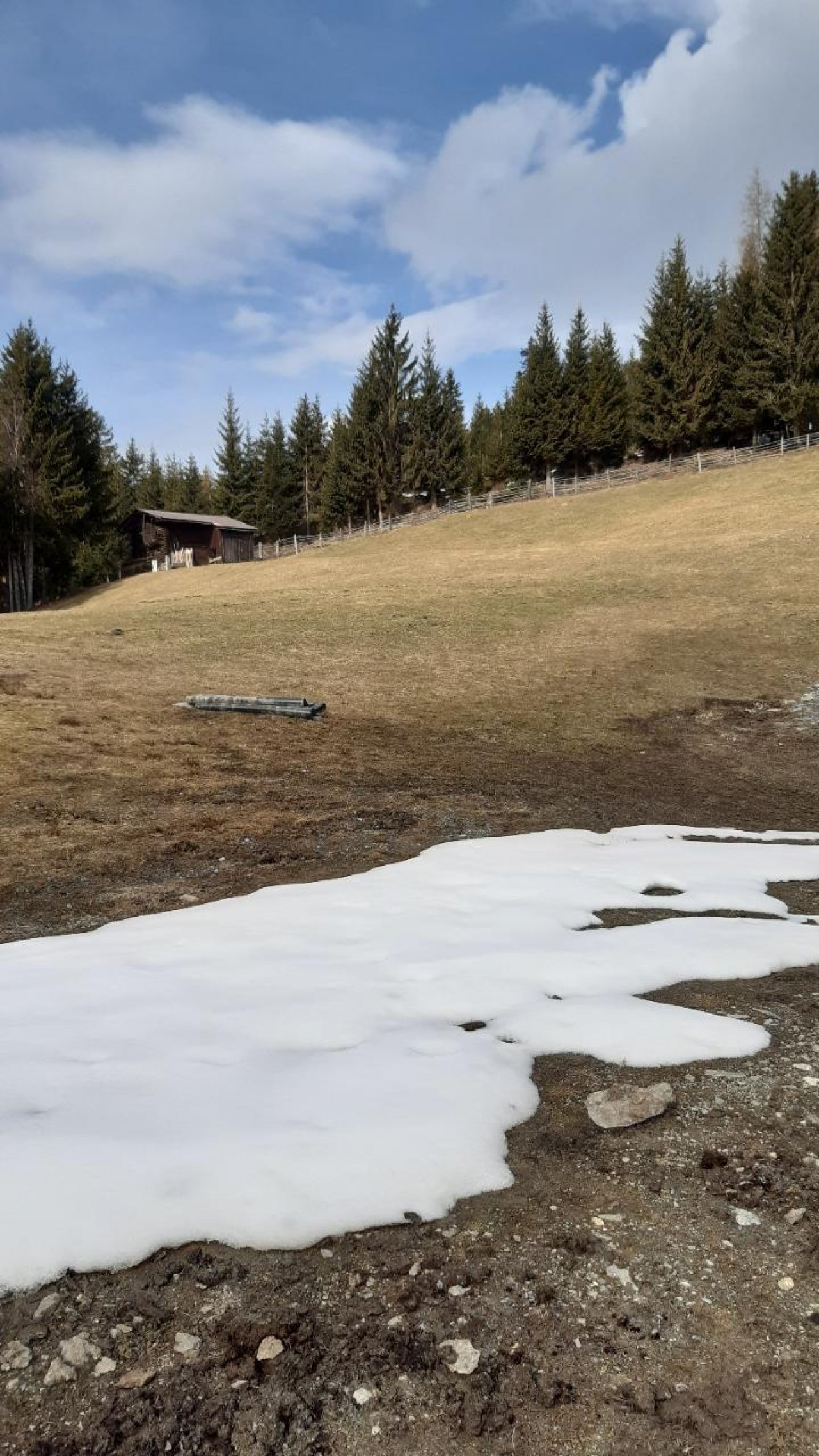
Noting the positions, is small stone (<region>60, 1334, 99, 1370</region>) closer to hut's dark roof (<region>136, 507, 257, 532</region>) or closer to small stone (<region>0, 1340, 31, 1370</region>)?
small stone (<region>0, 1340, 31, 1370</region>)

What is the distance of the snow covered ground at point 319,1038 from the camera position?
2582mm

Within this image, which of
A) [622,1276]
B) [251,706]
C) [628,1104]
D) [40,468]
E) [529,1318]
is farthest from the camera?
[40,468]

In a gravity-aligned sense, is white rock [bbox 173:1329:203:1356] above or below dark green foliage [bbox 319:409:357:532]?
below

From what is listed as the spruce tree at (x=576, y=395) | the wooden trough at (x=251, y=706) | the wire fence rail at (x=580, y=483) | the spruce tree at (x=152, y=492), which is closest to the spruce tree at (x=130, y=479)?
the spruce tree at (x=152, y=492)

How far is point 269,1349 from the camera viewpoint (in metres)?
2.12

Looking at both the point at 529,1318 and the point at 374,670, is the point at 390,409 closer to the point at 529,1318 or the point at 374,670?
the point at 374,670

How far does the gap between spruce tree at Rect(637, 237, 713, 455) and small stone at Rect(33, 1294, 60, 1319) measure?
2603 inches

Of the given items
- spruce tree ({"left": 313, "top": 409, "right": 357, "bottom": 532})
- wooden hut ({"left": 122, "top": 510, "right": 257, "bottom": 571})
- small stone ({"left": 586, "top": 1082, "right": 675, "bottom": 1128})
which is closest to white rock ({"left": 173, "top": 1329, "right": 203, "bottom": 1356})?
small stone ({"left": 586, "top": 1082, "right": 675, "bottom": 1128})

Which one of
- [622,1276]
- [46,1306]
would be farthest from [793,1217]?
[46,1306]

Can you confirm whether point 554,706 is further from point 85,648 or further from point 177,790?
point 85,648

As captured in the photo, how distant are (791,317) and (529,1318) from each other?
68.4 m

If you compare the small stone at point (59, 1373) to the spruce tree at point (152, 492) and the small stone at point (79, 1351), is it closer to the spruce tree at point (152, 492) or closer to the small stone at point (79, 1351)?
the small stone at point (79, 1351)

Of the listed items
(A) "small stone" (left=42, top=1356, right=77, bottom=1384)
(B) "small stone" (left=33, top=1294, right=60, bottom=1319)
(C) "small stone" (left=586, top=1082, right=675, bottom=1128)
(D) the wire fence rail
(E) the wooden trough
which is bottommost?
(C) "small stone" (left=586, top=1082, right=675, bottom=1128)

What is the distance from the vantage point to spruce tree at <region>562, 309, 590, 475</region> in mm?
64062
